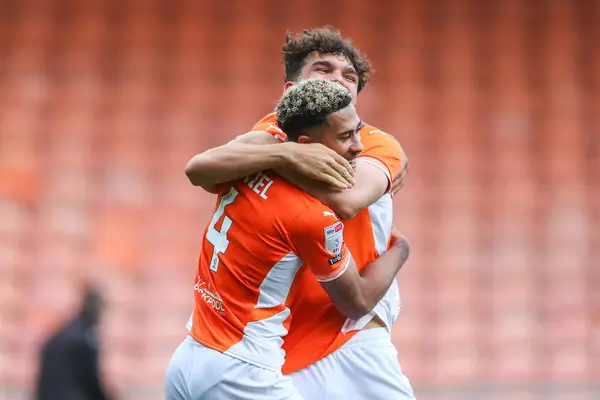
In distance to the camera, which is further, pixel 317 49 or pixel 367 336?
pixel 317 49

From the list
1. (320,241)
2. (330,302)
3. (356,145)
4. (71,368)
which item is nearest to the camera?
(320,241)

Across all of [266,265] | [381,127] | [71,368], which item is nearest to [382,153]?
[266,265]

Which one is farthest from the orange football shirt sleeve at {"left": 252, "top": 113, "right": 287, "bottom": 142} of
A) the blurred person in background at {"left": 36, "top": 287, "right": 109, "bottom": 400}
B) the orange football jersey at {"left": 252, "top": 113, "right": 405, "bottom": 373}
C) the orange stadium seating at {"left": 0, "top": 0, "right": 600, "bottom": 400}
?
the orange stadium seating at {"left": 0, "top": 0, "right": 600, "bottom": 400}

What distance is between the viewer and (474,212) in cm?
909

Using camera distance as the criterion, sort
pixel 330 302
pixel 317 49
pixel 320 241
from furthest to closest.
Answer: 1. pixel 317 49
2. pixel 330 302
3. pixel 320 241

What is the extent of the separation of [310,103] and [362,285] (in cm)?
67

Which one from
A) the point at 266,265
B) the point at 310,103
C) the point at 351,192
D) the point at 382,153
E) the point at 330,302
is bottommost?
the point at 330,302

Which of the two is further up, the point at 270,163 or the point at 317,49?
the point at 317,49

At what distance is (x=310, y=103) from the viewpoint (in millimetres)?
3217

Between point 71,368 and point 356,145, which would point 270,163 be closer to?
point 356,145

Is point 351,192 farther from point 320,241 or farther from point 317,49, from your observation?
point 317,49

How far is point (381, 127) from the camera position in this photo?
8.99 metres

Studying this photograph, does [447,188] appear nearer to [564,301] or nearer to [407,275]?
[407,275]

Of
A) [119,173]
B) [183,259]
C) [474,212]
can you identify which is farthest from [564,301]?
[119,173]
